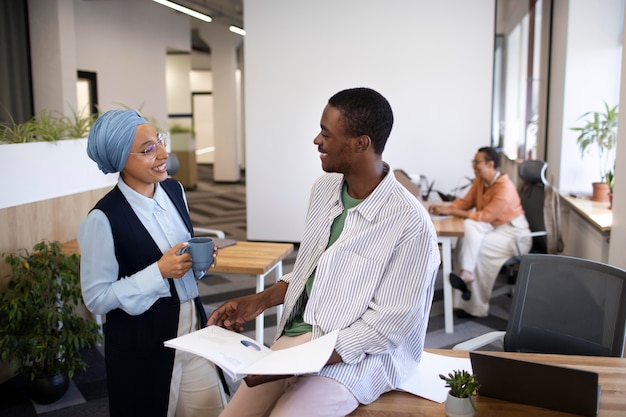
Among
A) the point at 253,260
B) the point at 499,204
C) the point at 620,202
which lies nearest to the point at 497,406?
the point at 253,260

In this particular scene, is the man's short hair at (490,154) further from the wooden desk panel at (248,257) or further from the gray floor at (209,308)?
the wooden desk panel at (248,257)

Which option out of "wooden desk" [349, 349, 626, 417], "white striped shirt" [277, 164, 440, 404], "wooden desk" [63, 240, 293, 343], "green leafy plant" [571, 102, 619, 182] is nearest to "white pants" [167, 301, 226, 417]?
"white striped shirt" [277, 164, 440, 404]

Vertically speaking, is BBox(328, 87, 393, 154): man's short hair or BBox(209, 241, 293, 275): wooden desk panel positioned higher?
BBox(328, 87, 393, 154): man's short hair

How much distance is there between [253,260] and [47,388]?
133 cm

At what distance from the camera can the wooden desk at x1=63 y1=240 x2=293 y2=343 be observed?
3326 mm

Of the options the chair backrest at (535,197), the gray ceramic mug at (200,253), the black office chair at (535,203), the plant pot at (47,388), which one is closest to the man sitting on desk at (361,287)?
the gray ceramic mug at (200,253)

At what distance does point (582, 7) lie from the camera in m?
5.51

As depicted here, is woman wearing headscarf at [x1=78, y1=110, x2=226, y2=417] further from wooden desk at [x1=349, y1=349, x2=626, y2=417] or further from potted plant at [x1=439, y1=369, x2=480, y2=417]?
potted plant at [x1=439, y1=369, x2=480, y2=417]

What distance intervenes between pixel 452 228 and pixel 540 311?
2.16 metres

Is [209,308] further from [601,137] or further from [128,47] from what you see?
[128,47]

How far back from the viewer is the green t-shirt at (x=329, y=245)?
1890 millimetres

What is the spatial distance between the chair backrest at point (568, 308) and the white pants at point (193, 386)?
3.65ft

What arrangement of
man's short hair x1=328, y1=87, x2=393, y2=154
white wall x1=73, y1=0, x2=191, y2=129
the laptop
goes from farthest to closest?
1. white wall x1=73, y1=0, x2=191, y2=129
2. man's short hair x1=328, y1=87, x2=393, y2=154
3. the laptop

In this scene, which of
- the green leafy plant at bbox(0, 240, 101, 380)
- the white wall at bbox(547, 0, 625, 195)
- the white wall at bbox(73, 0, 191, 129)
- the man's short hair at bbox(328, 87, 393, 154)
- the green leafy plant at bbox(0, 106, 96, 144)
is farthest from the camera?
the white wall at bbox(73, 0, 191, 129)
